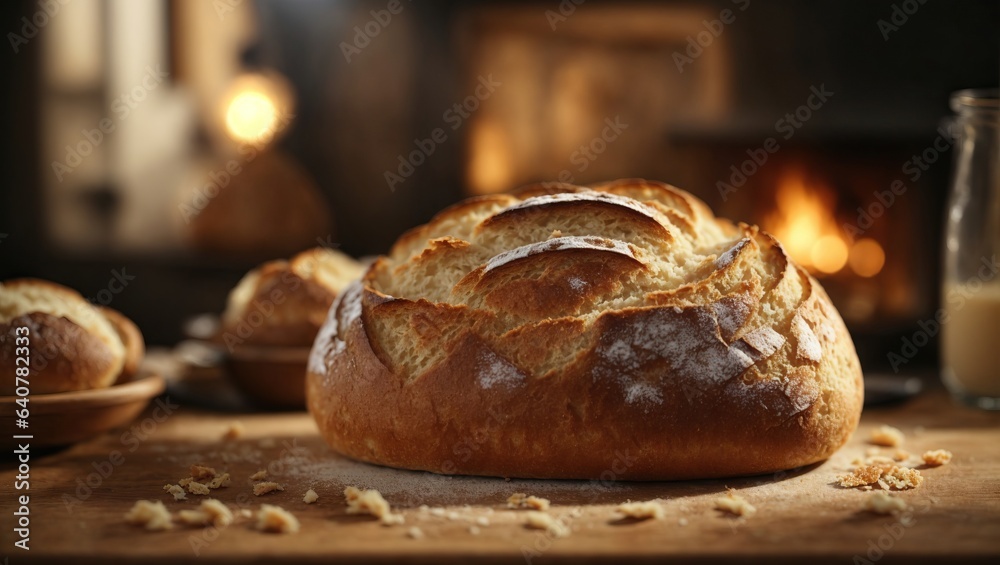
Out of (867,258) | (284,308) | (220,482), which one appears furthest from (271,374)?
(867,258)

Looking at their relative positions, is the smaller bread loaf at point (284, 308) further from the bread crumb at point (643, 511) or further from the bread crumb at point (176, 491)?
the bread crumb at point (643, 511)

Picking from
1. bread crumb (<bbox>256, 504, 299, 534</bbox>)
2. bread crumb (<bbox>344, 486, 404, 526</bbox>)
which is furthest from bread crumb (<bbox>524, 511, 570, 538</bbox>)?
bread crumb (<bbox>256, 504, 299, 534</bbox>)

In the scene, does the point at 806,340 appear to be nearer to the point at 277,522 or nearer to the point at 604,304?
the point at 604,304

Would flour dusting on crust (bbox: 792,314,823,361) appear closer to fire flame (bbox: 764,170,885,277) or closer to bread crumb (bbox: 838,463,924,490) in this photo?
bread crumb (bbox: 838,463,924,490)

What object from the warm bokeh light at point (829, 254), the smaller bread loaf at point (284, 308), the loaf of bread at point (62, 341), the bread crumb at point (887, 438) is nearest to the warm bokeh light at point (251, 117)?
the warm bokeh light at point (829, 254)

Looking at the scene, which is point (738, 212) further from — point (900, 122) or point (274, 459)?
point (274, 459)

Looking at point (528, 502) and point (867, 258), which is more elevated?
point (867, 258)
